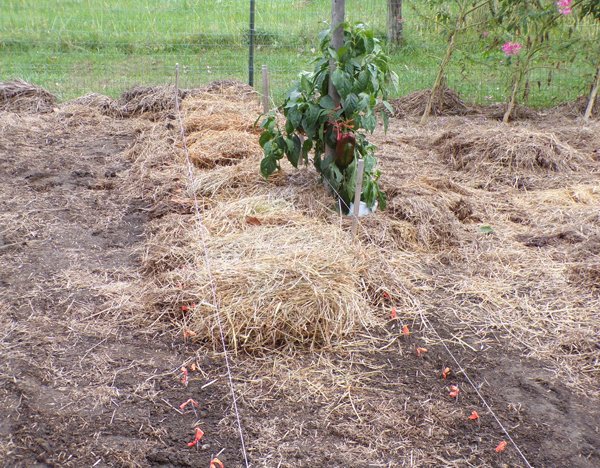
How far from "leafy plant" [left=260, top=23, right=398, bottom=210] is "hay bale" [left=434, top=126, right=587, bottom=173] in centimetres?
176

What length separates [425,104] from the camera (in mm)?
7934

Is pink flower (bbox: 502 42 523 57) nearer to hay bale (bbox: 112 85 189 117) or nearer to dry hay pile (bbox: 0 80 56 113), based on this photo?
hay bale (bbox: 112 85 189 117)

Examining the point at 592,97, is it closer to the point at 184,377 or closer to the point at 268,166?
the point at 268,166

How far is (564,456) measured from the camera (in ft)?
8.09

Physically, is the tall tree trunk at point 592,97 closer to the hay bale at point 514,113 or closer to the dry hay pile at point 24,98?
the hay bale at point 514,113

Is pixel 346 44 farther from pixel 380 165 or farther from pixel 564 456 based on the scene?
pixel 564 456

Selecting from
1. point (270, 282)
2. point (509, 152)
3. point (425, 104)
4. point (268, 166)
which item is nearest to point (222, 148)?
point (268, 166)

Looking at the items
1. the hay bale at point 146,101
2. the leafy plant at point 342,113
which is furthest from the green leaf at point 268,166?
the hay bale at point 146,101

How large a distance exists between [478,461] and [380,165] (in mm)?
3627

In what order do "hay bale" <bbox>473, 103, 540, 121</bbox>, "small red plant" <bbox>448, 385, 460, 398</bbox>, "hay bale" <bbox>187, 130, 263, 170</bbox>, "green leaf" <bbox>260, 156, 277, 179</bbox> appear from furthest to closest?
"hay bale" <bbox>473, 103, 540, 121</bbox>
"hay bale" <bbox>187, 130, 263, 170</bbox>
"green leaf" <bbox>260, 156, 277, 179</bbox>
"small red plant" <bbox>448, 385, 460, 398</bbox>

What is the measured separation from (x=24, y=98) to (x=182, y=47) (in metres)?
3.09

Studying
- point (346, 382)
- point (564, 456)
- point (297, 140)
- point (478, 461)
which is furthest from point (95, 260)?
point (564, 456)

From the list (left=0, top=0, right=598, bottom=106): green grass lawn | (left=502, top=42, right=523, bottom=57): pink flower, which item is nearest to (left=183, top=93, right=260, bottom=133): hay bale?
(left=0, top=0, right=598, bottom=106): green grass lawn

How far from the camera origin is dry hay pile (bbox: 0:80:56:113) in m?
7.15
